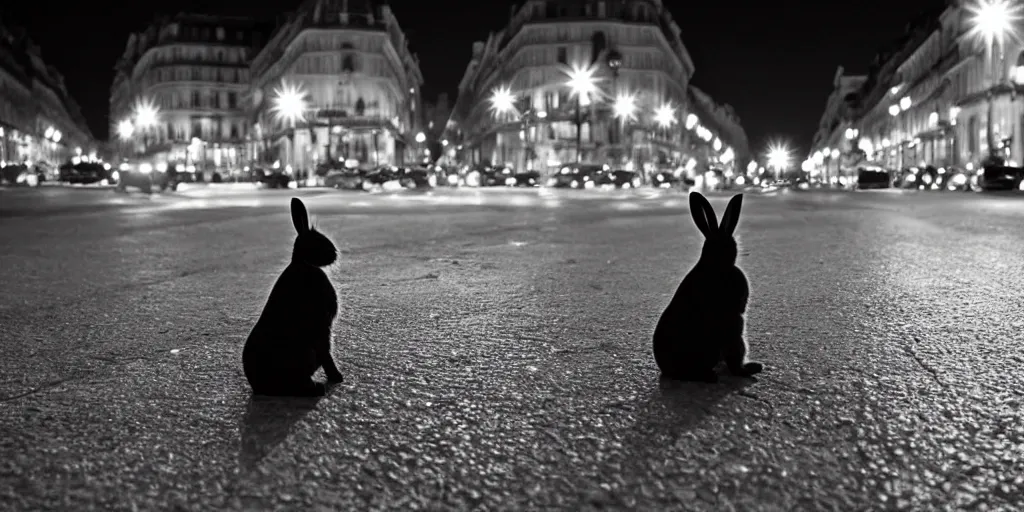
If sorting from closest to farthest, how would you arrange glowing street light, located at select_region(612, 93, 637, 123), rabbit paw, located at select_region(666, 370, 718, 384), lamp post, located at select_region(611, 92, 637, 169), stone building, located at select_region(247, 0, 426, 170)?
rabbit paw, located at select_region(666, 370, 718, 384), glowing street light, located at select_region(612, 93, 637, 123), lamp post, located at select_region(611, 92, 637, 169), stone building, located at select_region(247, 0, 426, 170)

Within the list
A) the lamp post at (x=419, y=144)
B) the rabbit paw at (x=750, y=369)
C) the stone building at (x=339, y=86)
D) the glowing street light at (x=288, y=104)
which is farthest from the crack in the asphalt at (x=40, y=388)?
the lamp post at (x=419, y=144)

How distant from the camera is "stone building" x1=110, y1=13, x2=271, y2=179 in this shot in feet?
358

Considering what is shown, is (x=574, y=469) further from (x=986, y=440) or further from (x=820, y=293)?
(x=820, y=293)

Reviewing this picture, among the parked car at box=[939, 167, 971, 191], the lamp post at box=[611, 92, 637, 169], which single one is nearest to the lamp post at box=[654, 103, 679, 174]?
the lamp post at box=[611, 92, 637, 169]

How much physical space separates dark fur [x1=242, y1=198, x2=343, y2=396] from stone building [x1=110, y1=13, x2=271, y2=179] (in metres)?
110

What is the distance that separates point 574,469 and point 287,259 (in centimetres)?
662

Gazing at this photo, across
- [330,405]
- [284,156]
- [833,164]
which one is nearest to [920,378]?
[330,405]

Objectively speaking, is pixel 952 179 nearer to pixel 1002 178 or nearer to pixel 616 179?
pixel 1002 178

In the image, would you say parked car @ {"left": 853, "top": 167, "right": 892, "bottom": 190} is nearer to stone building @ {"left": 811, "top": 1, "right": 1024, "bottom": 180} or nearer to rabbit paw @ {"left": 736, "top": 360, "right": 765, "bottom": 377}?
stone building @ {"left": 811, "top": 1, "right": 1024, "bottom": 180}

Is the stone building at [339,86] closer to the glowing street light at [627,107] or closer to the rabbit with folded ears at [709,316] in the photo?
the glowing street light at [627,107]

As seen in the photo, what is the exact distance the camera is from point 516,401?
3146 mm

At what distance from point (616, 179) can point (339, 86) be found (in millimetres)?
41085

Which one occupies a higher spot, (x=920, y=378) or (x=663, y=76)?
(x=663, y=76)

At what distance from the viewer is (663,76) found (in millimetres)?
89938
